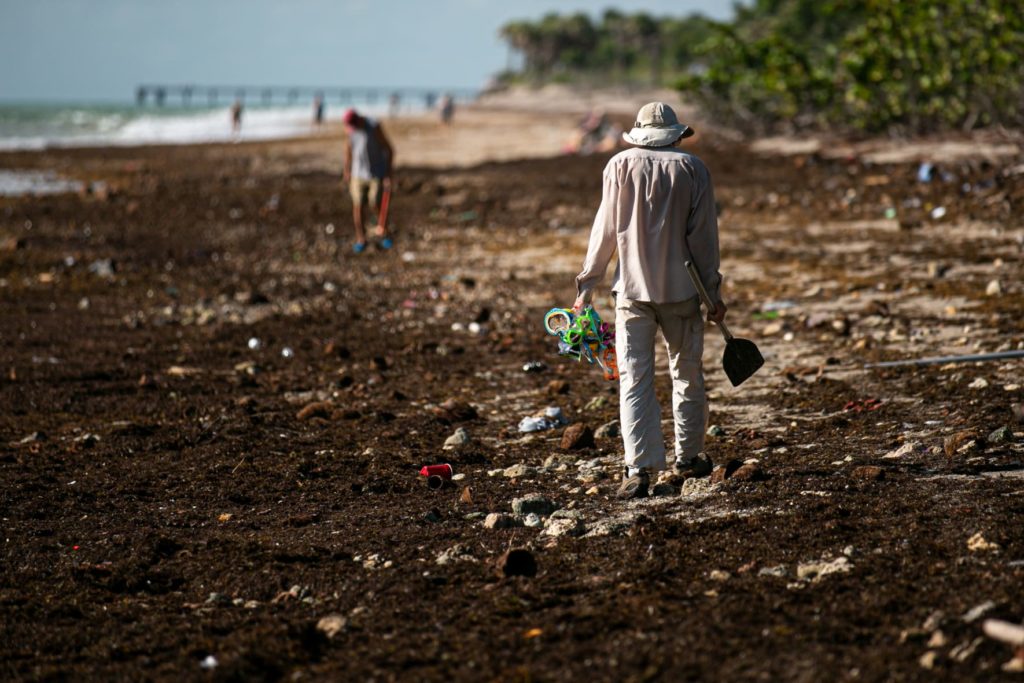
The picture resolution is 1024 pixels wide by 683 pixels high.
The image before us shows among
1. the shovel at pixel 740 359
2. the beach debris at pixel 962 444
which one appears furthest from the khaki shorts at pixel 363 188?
the beach debris at pixel 962 444

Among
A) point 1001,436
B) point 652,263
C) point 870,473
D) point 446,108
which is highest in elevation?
point 446,108

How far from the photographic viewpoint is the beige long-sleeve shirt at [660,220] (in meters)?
5.14

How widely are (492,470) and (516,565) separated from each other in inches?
67.0

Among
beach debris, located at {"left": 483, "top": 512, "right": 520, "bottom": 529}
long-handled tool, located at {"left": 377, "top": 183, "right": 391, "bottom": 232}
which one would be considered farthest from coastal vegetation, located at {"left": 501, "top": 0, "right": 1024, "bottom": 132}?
beach debris, located at {"left": 483, "top": 512, "right": 520, "bottom": 529}

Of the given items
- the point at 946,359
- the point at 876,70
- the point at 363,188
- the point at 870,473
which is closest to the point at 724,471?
the point at 870,473

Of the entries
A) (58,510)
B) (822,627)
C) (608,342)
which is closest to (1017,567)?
(822,627)

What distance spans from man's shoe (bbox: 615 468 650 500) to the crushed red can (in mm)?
1059

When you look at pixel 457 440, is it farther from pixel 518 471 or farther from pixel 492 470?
pixel 518 471

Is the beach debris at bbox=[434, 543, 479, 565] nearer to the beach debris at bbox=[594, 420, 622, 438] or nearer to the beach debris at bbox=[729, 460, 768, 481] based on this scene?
the beach debris at bbox=[729, 460, 768, 481]

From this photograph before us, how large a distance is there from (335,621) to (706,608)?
1.30 m

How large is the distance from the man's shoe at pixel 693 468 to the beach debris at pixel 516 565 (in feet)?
4.18

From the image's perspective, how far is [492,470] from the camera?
20.3 feet

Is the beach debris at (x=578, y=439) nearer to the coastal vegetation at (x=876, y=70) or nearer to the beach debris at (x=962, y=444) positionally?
the beach debris at (x=962, y=444)

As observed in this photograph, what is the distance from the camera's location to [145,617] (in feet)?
14.5
